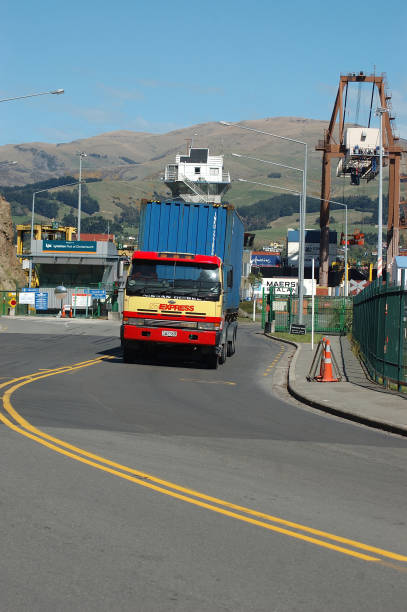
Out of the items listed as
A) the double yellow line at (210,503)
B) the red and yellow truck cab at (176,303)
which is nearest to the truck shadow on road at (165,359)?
the red and yellow truck cab at (176,303)

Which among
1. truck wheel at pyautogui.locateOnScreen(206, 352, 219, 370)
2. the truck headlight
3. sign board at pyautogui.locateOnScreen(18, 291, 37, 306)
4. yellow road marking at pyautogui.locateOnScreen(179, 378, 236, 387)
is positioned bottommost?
yellow road marking at pyautogui.locateOnScreen(179, 378, 236, 387)

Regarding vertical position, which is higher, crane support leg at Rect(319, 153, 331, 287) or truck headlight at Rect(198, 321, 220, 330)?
crane support leg at Rect(319, 153, 331, 287)

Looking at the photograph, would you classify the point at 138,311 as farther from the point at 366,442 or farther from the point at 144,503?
the point at 144,503

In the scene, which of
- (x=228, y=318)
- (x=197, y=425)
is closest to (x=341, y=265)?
(x=228, y=318)

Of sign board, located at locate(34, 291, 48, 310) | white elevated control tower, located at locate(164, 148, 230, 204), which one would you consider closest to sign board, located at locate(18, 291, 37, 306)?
sign board, located at locate(34, 291, 48, 310)

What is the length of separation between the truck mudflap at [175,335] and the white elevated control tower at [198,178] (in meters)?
116

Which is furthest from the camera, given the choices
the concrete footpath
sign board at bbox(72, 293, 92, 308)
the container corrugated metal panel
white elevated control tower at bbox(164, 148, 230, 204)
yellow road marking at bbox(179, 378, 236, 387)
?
white elevated control tower at bbox(164, 148, 230, 204)

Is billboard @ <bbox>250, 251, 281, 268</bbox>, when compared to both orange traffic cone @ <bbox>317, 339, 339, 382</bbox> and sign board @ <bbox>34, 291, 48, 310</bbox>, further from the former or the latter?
orange traffic cone @ <bbox>317, 339, 339, 382</bbox>

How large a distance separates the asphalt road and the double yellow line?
2 cm

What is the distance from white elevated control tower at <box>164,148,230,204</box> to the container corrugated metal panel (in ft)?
370

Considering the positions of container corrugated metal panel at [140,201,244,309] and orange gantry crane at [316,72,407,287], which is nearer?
container corrugated metal panel at [140,201,244,309]

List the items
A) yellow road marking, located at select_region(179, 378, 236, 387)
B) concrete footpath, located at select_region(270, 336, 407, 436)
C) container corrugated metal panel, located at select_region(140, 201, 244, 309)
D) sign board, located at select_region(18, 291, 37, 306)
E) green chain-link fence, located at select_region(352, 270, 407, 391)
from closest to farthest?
concrete footpath, located at select_region(270, 336, 407, 436) → green chain-link fence, located at select_region(352, 270, 407, 391) → yellow road marking, located at select_region(179, 378, 236, 387) → container corrugated metal panel, located at select_region(140, 201, 244, 309) → sign board, located at select_region(18, 291, 37, 306)

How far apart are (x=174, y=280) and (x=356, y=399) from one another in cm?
762

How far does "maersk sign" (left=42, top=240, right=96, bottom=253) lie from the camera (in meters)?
93.8
